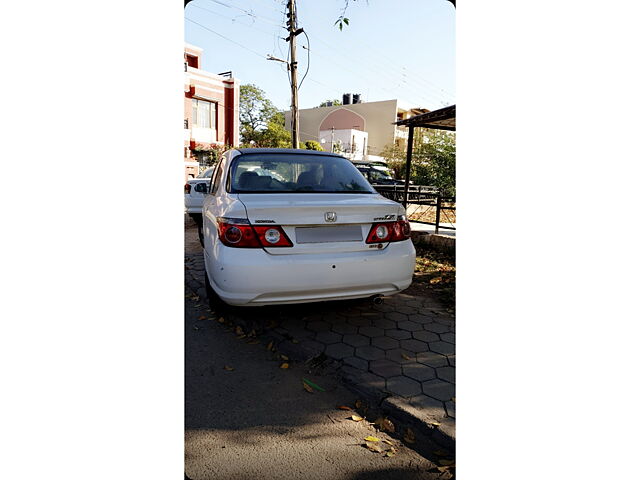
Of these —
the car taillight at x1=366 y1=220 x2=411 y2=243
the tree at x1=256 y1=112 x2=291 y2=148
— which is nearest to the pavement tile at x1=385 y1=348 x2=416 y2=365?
the car taillight at x1=366 y1=220 x2=411 y2=243

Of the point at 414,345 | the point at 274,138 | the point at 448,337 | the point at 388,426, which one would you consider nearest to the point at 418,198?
the point at 448,337

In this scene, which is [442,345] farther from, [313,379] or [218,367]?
[218,367]

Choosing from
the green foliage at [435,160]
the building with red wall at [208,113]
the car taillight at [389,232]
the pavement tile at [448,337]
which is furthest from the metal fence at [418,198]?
the building with red wall at [208,113]

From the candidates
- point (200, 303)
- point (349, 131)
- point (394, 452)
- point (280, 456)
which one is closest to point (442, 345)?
point (394, 452)

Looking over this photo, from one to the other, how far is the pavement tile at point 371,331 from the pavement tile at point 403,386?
77 cm

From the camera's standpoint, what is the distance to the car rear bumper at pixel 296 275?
3.15m

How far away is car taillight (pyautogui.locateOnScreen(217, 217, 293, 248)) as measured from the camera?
10.4 feet

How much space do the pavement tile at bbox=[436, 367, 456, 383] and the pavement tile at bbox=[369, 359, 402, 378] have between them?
28cm

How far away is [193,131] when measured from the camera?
2698cm

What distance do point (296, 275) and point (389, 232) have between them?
91 centimetres

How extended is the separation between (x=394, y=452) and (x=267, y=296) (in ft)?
4.69

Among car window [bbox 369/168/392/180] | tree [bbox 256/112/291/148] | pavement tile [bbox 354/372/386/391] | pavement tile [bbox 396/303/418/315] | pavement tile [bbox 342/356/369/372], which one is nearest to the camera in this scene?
pavement tile [bbox 354/372/386/391]

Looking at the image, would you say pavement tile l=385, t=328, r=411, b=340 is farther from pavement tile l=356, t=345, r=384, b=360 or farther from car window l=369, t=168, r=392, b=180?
car window l=369, t=168, r=392, b=180

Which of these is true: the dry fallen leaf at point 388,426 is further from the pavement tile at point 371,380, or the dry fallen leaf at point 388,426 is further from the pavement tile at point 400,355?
the pavement tile at point 400,355
